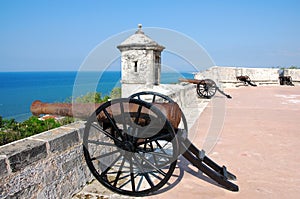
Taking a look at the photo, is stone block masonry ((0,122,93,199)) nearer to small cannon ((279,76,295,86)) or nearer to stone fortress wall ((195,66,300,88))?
stone fortress wall ((195,66,300,88))

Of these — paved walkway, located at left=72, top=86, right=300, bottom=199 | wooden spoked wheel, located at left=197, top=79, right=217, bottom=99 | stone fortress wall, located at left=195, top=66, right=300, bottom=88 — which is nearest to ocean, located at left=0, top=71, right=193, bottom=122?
wooden spoked wheel, located at left=197, top=79, right=217, bottom=99

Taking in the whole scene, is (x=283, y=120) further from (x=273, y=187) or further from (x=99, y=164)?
(x=99, y=164)

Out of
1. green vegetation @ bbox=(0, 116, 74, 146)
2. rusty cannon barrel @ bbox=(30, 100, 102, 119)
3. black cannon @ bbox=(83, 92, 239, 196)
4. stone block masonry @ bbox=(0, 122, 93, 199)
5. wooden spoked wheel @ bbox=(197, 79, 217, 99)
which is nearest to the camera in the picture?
stone block masonry @ bbox=(0, 122, 93, 199)

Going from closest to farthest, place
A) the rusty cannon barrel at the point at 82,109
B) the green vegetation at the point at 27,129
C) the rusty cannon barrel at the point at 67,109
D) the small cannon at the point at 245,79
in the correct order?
the rusty cannon barrel at the point at 82,109 < the rusty cannon barrel at the point at 67,109 < the green vegetation at the point at 27,129 < the small cannon at the point at 245,79

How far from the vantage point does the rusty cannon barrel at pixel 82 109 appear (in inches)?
117

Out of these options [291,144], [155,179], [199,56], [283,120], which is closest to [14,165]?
[155,179]

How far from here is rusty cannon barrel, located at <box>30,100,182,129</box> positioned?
9.79 ft

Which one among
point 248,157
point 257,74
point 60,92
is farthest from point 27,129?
point 60,92

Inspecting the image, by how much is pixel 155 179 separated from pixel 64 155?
1159mm

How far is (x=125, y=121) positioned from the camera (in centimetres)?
297

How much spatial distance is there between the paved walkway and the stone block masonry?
1.54ft

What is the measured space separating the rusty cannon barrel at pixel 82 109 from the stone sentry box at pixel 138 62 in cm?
400

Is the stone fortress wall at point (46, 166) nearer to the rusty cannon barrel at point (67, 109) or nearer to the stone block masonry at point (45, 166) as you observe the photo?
the stone block masonry at point (45, 166)

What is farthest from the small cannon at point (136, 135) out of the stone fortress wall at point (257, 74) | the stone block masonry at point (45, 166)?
the stone fortress wall at point (257, 74)
